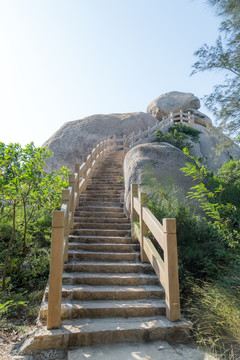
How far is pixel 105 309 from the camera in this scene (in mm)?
3426

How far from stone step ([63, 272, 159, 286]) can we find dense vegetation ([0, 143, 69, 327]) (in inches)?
27.0

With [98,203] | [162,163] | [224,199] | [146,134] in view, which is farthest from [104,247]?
[146,134]

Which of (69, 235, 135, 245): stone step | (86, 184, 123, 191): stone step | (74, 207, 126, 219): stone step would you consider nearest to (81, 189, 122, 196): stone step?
(86, 184, 123, 191): stone step

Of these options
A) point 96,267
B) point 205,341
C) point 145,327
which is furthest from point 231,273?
point 96,267

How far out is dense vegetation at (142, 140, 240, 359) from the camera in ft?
9.58

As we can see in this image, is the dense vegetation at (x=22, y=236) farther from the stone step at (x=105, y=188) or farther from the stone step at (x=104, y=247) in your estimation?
the stone step at (x=105, y=188)

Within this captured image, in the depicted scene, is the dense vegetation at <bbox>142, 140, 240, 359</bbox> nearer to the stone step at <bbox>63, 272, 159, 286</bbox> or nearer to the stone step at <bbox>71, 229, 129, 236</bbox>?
the stone step at <bbox>63, 272, 159, 286</bbox>

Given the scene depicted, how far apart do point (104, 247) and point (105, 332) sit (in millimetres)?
2217

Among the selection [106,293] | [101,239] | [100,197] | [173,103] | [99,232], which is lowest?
[106,293]

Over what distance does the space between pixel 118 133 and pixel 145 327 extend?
2024 centimetres

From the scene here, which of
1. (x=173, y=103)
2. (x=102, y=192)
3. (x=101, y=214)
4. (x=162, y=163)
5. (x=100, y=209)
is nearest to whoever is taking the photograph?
(x=101, y=214)

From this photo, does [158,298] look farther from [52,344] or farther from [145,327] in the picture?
[52,344]

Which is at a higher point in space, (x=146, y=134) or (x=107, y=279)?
(x=146, y=134)

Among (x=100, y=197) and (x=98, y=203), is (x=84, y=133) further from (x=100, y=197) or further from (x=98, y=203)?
(x=98, y=203)
